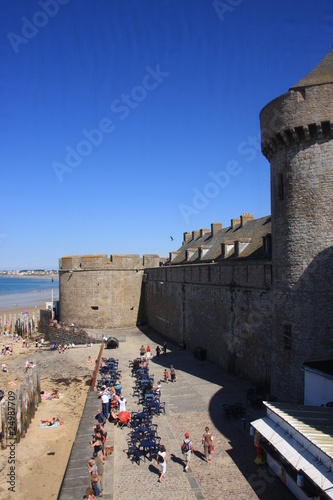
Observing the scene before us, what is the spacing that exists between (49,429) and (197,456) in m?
8.16

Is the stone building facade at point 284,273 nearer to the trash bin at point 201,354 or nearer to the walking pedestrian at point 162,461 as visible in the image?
the trash bin at point 201,354

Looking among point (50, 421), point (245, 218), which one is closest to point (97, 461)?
point (50, 421)

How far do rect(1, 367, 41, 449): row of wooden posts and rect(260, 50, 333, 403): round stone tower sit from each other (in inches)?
409

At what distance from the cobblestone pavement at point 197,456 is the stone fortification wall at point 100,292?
Result: 60.4 ft

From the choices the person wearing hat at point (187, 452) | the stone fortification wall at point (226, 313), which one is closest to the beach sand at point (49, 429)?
the person wearing hat at point (187, 452)

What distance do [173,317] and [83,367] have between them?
8117 millimetres

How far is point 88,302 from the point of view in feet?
127

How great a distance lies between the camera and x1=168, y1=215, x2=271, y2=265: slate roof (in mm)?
22766

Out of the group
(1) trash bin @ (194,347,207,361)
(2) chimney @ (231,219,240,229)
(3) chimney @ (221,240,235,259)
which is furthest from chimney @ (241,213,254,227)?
(1) trash bin @ (194,347,207,361)

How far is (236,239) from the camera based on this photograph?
2822 cm

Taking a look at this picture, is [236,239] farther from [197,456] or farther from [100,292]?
[197,456]

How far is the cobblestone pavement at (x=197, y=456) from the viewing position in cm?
1024

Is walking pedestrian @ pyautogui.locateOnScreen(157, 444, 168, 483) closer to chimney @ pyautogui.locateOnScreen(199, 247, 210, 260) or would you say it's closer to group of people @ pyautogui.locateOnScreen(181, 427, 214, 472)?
group of people @ pyautogui.locateOnScreen(181, 427, 214, 472)

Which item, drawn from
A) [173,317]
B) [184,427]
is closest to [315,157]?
[184,427]
